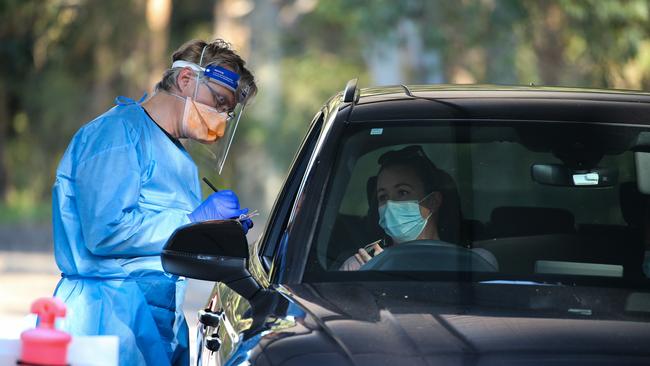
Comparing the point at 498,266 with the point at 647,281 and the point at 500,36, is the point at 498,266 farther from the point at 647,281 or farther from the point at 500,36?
the point at 500,36

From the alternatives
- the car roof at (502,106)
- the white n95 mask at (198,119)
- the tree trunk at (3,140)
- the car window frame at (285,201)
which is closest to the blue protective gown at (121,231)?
the white n95 mask at (198,119)

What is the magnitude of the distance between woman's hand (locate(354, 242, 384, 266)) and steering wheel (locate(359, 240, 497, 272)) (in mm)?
34

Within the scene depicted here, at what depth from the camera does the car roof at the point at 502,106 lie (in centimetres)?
450

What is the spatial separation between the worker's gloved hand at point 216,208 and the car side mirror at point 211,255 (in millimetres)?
1048

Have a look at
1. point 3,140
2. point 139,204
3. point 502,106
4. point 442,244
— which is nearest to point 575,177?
point 502,106

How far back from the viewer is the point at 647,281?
407 centimetres

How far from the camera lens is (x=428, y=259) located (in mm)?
4137

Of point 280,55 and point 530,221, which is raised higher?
point 280,55

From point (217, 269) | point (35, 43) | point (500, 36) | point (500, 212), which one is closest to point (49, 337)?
point (217, 269)

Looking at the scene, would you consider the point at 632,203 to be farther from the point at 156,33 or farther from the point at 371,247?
the point at 156,33

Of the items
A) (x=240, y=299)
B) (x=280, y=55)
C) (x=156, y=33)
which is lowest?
(x=240, y=299)

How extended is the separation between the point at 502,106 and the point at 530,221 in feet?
1.24

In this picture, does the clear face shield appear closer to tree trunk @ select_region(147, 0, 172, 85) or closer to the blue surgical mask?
the blue surgical mask

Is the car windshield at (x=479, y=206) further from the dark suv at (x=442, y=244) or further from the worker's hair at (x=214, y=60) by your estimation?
the worker's hair at (x=214, y=60)
